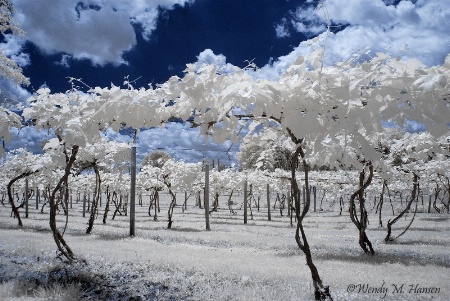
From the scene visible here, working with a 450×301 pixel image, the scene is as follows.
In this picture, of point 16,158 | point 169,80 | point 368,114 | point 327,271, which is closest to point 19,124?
point 169,80

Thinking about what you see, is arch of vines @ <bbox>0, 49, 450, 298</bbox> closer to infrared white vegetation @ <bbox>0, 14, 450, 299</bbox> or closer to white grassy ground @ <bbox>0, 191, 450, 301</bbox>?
infrared white vegetation @ <bbox>0, 14, 450, 299</bbox>

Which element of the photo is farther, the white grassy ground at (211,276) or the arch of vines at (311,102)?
the white grassy ground at (211,276)

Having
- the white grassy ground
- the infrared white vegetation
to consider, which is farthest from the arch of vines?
the white grassy ground

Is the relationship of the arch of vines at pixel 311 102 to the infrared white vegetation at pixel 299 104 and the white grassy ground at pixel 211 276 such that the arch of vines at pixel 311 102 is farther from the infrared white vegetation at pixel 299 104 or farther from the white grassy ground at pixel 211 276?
the white grassy ground at pixel 211 276

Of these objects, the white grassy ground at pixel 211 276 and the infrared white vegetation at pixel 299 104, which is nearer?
the infrared white vegetation at pixel 299 104

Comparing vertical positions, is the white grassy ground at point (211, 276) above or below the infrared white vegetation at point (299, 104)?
below

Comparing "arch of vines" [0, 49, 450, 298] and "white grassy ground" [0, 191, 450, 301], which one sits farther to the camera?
"white grassy ground" [0, 191, 450, 301]

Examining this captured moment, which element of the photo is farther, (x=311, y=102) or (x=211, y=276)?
(x=211, y=276)

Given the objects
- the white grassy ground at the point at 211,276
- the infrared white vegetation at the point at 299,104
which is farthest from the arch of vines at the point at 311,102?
the white grassy ground at the point at 211,276

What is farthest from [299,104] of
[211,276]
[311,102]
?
[211,276]

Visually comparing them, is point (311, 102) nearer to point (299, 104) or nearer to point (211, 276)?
point (299, 104)

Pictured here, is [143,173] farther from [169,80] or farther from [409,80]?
[409,80]

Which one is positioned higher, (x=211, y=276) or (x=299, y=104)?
(x=299, y=104)

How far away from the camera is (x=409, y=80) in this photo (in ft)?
9.46
